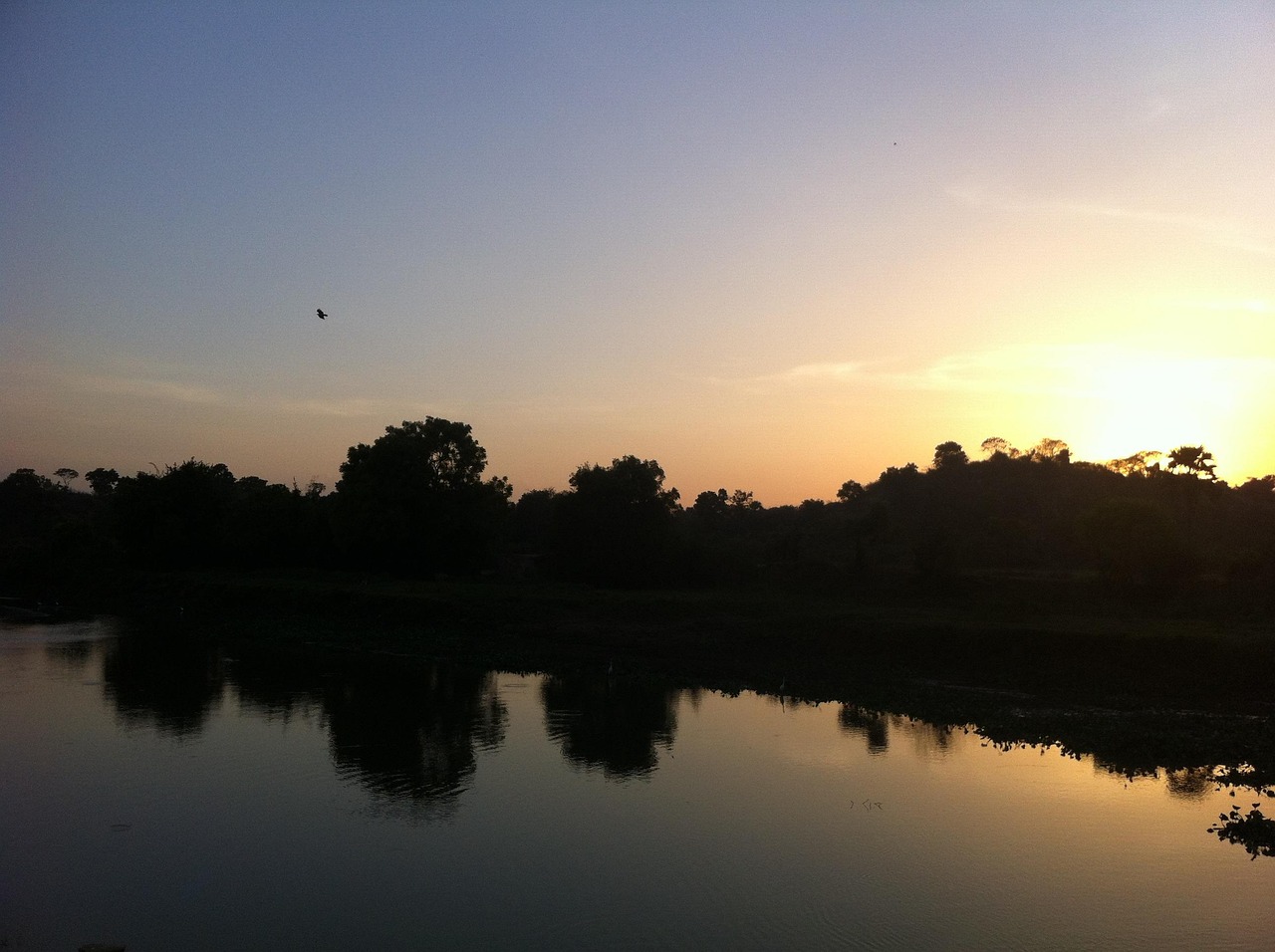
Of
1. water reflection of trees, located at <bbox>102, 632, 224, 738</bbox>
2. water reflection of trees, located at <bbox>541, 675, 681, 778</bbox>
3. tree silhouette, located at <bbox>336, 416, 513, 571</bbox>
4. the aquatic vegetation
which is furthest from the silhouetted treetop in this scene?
the aquatic vegetation

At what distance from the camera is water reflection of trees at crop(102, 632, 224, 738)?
95.1ft

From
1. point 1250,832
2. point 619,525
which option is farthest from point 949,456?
point 1250,832

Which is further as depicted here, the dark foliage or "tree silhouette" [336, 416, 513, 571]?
"tree silhouette" [336, 416, 513, 571]

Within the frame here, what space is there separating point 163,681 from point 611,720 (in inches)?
691

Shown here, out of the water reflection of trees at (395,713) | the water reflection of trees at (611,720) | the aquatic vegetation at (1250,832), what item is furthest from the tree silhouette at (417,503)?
the aquatic vegetation at (1250,832)

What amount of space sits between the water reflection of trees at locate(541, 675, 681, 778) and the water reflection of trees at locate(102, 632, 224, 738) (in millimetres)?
10580

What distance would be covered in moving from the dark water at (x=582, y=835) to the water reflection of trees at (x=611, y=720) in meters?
0.15

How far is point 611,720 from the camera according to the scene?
29984 millimetres

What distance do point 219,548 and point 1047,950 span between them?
71175 mm

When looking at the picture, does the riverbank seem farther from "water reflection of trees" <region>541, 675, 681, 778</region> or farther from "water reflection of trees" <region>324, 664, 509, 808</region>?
"water reflection of trees" <region>324, 664, 509, 808</region>

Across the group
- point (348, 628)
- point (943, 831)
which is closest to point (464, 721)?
point (943, 831)

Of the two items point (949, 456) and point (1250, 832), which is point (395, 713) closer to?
point (1250, 832)

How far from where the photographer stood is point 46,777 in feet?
70.3

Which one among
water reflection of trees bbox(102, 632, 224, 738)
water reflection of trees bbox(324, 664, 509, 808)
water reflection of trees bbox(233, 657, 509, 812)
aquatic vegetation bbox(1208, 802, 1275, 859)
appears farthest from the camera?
water reflection of trees bbox(102, 632, 224, 738)
